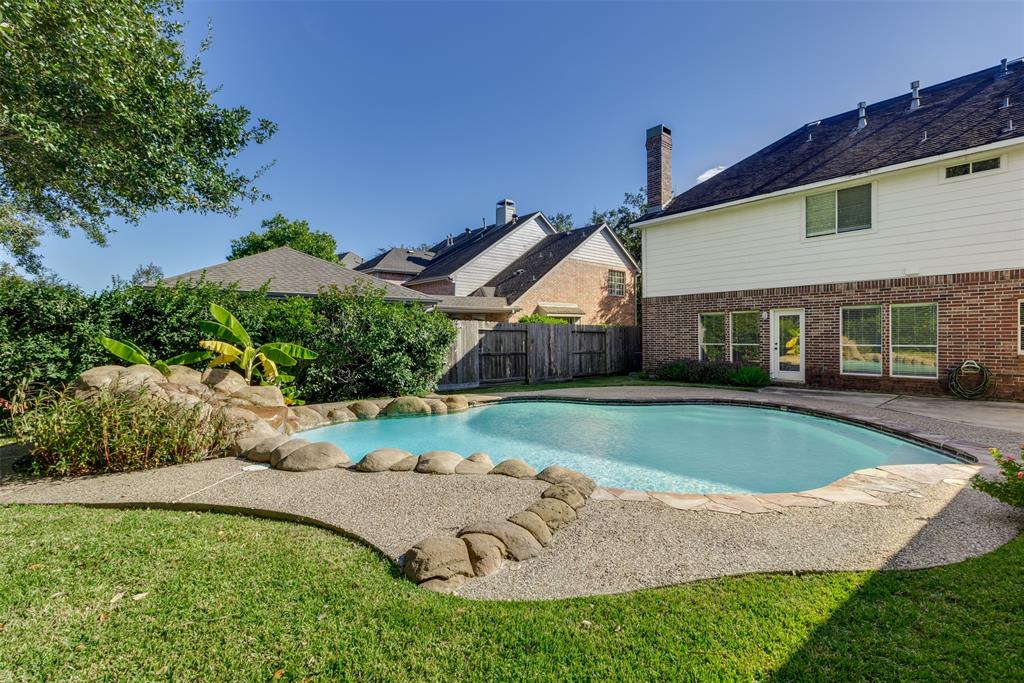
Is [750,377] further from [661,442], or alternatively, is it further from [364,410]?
[364,410]

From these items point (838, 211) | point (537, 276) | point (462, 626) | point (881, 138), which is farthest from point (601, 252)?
point (462, 626)

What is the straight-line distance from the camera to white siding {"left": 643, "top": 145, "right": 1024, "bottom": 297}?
10.5 meters

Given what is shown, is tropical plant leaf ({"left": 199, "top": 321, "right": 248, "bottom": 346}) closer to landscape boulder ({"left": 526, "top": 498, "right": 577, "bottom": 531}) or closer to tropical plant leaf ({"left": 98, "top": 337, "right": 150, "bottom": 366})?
tropical plant leaf ({"left": 98, "top": 337, "right": 150, "bottom": 366})

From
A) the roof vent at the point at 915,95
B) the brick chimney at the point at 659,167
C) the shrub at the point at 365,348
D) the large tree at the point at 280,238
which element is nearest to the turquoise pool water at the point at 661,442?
the shrub at the point at 365,348

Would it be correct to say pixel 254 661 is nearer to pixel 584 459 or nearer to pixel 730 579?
pixel 730 579

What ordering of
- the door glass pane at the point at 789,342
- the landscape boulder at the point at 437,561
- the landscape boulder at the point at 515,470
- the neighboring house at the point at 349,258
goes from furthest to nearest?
the neighboring house at the point at 349,258 → the door glass pane at the point at 789,342 → the landscape boulder at the point at 515,470 → the landscape boulder at the point at 437,561

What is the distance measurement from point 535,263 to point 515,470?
21.8 meters

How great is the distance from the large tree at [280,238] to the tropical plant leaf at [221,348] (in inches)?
1176

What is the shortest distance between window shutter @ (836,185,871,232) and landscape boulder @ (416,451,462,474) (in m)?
12.7

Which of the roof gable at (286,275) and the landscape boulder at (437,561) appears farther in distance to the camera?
the roof gable at (286,275)

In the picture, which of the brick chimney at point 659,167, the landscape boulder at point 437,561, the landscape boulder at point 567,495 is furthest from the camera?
the brick chimney at point 659,167

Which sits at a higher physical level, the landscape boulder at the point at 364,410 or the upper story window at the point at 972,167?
the upper story window at the point at 972,167

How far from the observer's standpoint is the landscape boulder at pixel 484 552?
322cm

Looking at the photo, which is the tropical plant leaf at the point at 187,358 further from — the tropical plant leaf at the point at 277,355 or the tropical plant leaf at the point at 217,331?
the tropical plant leaf at the point at 277,355
